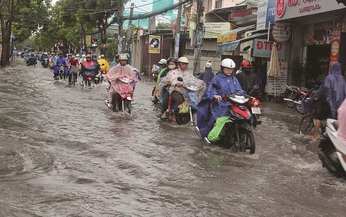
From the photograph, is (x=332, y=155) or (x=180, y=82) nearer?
(x=332, y=155)

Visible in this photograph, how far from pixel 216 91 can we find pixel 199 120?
69 cm

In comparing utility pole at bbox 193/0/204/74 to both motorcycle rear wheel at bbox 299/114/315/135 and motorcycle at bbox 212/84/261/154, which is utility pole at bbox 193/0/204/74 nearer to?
motorcycle rear wheel at bbox 299/114/315/135

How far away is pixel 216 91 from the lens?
7.67 meters

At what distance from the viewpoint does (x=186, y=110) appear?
33.8 ft

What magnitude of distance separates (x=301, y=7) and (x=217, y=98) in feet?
29.9

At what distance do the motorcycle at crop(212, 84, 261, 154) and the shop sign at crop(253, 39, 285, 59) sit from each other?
1089cm

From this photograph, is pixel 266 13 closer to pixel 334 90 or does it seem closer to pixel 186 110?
pixel 186 110

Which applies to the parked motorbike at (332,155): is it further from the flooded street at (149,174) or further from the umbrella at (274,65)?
the umbrella at (274,65)

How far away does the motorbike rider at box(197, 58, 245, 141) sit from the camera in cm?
746

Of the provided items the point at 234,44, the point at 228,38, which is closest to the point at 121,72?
the point at 234,44

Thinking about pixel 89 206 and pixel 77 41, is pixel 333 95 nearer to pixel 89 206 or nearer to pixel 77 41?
pixel 89 206

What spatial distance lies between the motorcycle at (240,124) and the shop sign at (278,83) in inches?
424

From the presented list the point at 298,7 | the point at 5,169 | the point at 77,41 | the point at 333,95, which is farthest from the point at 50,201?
the point at 77,41

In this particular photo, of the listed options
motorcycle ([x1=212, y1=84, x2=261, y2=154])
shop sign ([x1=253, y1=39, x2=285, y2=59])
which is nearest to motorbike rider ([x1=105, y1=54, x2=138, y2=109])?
motorcycle ([x1=212, y1=84, x2=261, y2=154])
